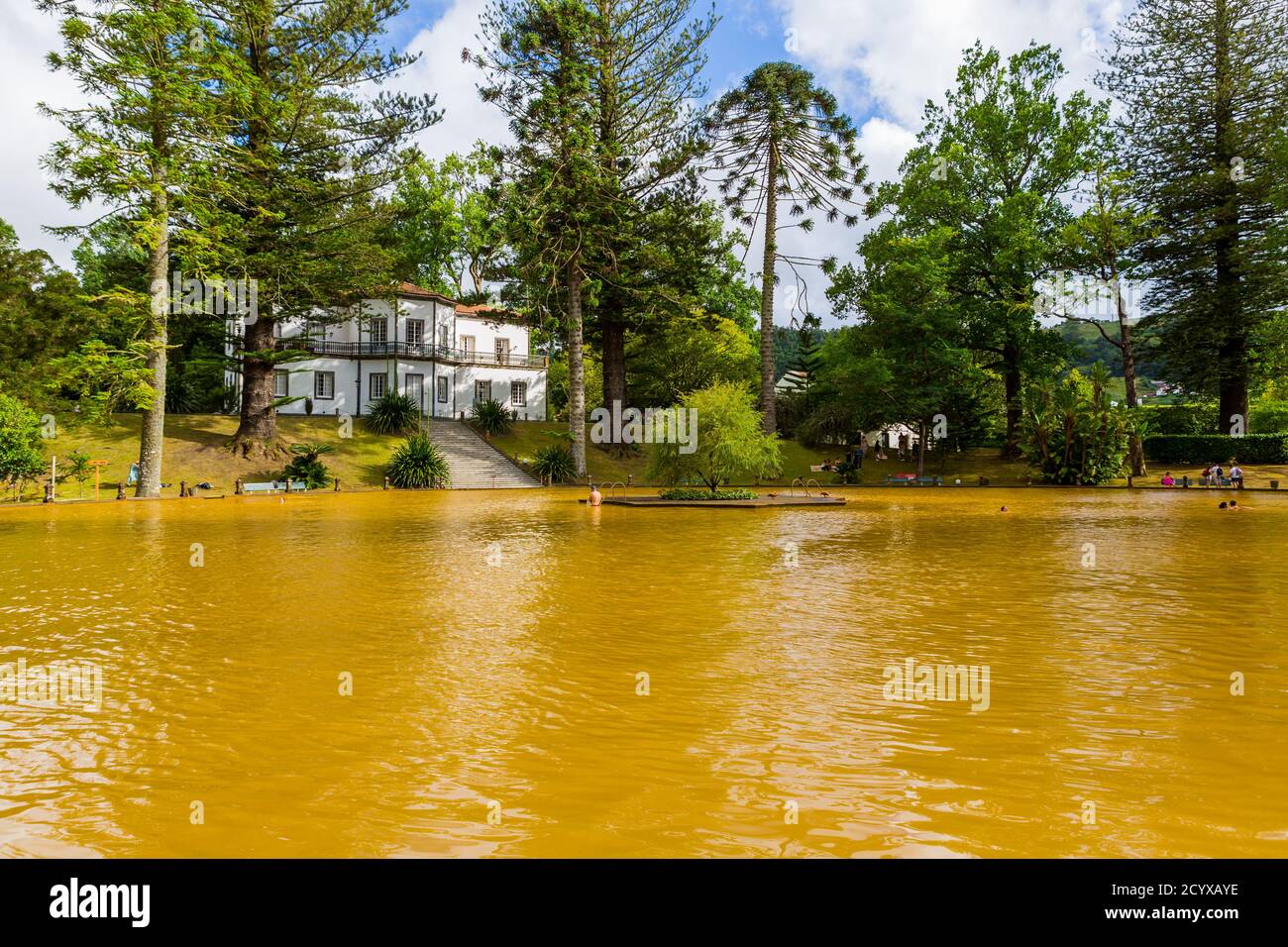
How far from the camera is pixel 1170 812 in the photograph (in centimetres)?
414

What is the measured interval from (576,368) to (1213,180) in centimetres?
3878

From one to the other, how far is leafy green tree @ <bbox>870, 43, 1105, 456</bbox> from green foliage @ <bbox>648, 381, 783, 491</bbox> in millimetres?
24331

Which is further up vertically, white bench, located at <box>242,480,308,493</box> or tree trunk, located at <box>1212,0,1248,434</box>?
tree trunk, located at <box>1212,0,1248,434</box>

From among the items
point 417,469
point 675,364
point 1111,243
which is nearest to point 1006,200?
point 1111,243

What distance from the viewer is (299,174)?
127 ft

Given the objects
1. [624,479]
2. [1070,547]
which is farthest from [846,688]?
[624,479]

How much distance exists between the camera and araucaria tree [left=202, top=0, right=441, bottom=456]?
34938 mm

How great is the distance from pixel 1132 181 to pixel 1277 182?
25.1 ft

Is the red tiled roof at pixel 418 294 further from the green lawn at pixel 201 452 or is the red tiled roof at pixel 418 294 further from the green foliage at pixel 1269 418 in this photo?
the green foliage at pixel 1269 418

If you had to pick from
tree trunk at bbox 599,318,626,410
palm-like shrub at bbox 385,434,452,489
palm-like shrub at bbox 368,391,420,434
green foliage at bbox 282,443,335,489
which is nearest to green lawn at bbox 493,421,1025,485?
tree trunk at bbox 599,318,626,410

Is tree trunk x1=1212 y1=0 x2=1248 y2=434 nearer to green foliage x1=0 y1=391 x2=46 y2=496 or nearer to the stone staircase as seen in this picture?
the stone staircase

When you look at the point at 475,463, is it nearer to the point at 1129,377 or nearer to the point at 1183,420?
the point at 1129,377

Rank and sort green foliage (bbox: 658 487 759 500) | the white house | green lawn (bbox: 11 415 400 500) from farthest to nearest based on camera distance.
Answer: the white house → green lawn (bbox: 11 415 400 500) → green foliage (bbox: 658 487 759 500)
